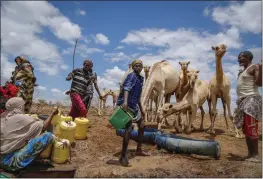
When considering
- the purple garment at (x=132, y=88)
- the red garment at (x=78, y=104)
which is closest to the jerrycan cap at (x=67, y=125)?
the purple garment at (x=132, y=88)

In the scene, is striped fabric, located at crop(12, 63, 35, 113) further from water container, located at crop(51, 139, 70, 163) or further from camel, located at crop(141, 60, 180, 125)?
camel, located at crop(141, 60, 180, 125)

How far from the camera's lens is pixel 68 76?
25.5 feet

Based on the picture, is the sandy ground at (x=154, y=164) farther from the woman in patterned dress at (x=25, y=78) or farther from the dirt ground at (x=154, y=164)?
the woman in patterned dress at (x=25, y=78)

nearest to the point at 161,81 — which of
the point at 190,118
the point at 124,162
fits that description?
the point at 190,118

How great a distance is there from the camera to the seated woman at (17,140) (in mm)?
4195

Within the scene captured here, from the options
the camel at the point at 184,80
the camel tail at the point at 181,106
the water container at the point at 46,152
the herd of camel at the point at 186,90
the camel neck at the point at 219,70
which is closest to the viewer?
the water container at the point at 46,152

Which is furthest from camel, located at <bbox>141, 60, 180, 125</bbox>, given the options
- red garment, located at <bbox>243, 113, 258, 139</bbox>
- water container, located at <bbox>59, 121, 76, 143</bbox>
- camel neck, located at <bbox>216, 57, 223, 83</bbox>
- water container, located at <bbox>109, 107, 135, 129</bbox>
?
red garment, located at <bbox>243, 113, 258, 139</bbox>

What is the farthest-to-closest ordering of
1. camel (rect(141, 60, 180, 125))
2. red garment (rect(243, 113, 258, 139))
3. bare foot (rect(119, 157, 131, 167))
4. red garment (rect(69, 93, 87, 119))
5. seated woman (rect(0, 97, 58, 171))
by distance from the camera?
camel (rect(141, 60, 180, 125)) → red garment (rect(69, 93, 87, 119)) → red garment (rect(243, 113, 258, 139)) → bare foot (rect(119, 157, 131, 167)) → seated woman (rect(0, 97, 58, 171))

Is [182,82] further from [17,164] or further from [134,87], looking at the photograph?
[17,164]

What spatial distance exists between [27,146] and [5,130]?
0.43 metres

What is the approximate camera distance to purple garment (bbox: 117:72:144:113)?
218 inches

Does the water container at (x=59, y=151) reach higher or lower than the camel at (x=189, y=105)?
lower

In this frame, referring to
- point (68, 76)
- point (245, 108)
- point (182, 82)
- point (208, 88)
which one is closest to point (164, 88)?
point (182, 82)

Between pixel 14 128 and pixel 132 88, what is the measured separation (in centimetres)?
249
